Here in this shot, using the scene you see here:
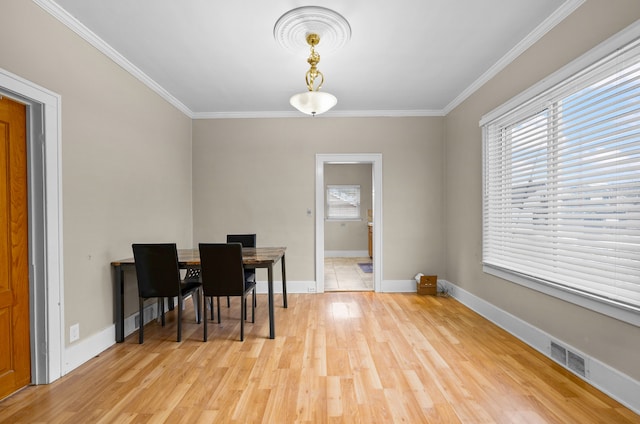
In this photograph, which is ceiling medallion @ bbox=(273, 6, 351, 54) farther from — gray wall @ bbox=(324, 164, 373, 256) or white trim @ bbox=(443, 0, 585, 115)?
gray wall @ bbox=(324, 164, 373, 256)

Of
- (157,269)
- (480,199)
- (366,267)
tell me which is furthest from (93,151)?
(366,267)

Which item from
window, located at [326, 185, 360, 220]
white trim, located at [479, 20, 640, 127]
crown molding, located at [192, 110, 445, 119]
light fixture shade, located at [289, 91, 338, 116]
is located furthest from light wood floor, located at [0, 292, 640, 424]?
window, located at [326, 185, 360, 220]

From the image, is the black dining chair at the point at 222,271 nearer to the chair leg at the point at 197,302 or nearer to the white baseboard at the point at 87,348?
the chair leg at the point at 197,302

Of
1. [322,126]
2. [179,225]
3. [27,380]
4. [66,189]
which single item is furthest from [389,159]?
[27,380]

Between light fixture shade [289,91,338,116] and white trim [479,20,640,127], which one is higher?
white trim [479,20,640,127]

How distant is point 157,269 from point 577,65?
3734mm

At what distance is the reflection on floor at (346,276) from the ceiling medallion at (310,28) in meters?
3.46

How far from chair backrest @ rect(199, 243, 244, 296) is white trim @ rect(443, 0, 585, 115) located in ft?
10.1

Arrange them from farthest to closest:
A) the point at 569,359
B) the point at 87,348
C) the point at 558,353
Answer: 1. the point at 87,348
2. the point at 558,353
3. the point at 569,359

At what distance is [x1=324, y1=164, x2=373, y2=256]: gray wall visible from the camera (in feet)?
26.9

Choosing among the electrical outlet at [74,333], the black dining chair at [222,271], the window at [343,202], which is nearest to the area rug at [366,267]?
the window at [343,202]

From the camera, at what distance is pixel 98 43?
8.50 ft

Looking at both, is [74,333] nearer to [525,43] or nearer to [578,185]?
[578,185]

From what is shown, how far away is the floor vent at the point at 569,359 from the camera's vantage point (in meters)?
2.14
